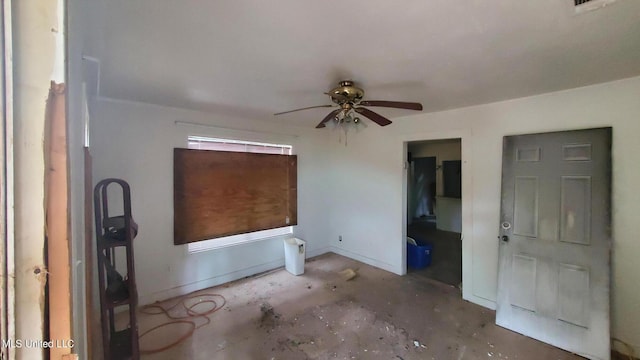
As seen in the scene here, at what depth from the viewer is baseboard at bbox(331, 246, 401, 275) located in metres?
3.93

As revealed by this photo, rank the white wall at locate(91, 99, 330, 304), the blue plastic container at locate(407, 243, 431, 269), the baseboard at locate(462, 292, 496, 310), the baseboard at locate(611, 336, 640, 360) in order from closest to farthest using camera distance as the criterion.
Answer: the baseboard at locate(611, 336, 640, 360) < the white wall at locate(91, 99, 330, 304) < the baseboard at locate(462, 292, 496, 310) < the blue plastic container at locate(407, 243, 431, 269)

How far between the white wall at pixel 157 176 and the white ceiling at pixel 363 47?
0.45m

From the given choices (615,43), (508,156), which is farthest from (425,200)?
(615,43)

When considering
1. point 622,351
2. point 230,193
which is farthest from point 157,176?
point 622,351

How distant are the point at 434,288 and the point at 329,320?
158 centimetres

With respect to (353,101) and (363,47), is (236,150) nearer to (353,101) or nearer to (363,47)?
(353,101)

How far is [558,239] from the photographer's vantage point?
2.43 metres

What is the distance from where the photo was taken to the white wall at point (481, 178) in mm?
2188

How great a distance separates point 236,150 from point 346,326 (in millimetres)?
2594

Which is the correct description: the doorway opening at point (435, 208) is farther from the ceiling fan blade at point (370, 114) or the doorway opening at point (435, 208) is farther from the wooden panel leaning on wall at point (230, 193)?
the ceiling fan blade at point (370, 114)

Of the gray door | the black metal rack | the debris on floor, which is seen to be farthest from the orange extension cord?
the gray door

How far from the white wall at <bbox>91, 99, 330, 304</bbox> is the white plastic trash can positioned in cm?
46

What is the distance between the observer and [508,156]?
9.01 feet

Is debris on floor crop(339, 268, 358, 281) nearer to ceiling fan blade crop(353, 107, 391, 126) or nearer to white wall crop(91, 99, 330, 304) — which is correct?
white wall crop(91, 99, 330, 304)
